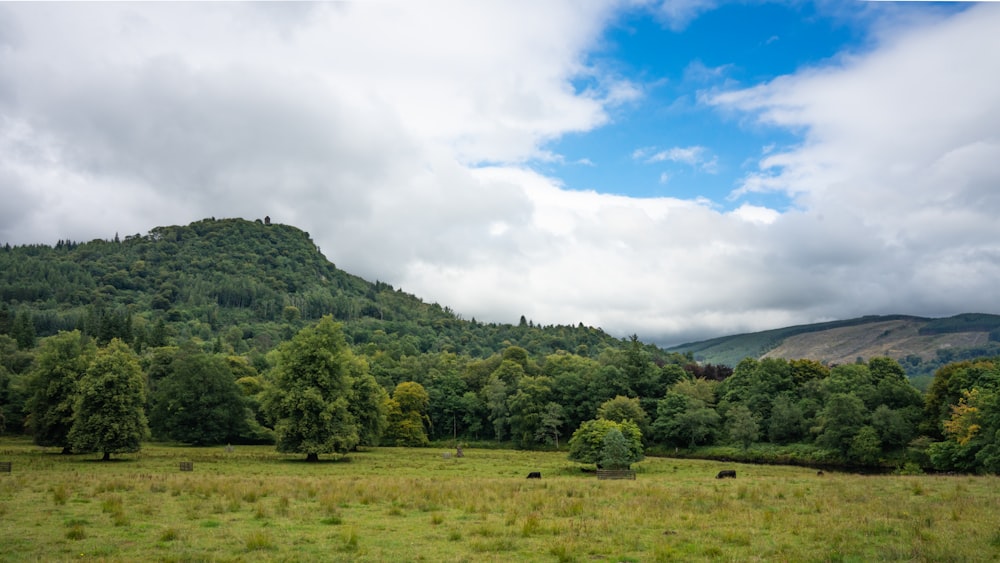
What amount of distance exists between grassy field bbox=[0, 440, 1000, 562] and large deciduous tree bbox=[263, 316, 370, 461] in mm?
20211

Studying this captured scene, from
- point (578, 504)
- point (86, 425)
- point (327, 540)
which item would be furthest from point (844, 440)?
point (86, 425)

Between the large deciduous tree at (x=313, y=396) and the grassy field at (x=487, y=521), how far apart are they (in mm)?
20211

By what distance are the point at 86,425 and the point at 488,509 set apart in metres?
41.7

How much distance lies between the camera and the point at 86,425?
4481 cm

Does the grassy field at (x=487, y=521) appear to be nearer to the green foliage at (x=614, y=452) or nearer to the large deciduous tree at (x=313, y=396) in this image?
the green foliage at (x=614, y=452)

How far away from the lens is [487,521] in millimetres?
17750

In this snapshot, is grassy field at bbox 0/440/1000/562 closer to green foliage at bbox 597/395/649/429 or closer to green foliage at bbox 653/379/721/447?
green foliage at bbox 597/395/649/429

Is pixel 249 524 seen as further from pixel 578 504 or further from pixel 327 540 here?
pixel 578 504

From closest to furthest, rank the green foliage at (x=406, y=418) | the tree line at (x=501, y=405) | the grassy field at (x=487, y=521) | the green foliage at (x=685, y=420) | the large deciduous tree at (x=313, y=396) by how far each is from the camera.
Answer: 1. the grassy field at (x=487, y=521)
2. the tree line at (x=501, y=405)
3. the large deciduous tree at (x=313, y=396)
4. the green foliage at (x=685, y=420)
5. the green foliage at (x=406, y=418)

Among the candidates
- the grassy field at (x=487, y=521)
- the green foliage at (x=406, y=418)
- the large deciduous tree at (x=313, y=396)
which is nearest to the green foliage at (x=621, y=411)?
the green foliage at (x=406, y=418)

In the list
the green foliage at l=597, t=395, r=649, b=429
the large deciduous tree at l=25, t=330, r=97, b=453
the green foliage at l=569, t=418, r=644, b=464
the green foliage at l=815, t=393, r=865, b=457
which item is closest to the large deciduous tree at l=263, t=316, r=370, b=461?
the large deciduous tree at l=25, t=330, r=97, b=453

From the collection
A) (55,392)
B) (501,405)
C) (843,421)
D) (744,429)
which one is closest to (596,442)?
(843,421)

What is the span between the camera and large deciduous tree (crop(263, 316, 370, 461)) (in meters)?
48.8

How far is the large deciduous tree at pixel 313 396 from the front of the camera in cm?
4878
